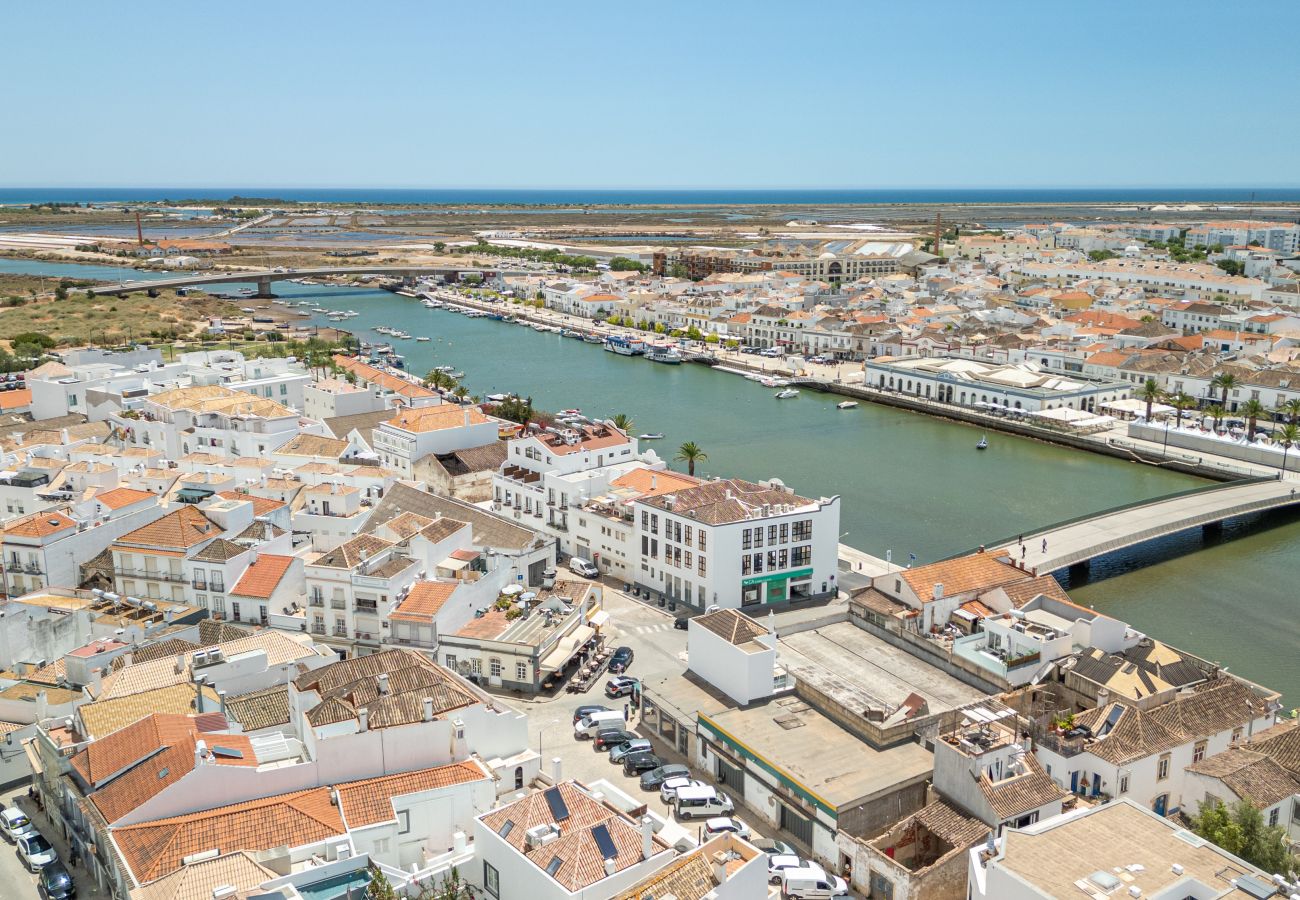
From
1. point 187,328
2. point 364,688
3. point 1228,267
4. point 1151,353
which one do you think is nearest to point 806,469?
point 1151,353

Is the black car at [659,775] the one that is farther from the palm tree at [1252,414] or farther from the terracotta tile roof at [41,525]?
the palm tree at [1252,414]

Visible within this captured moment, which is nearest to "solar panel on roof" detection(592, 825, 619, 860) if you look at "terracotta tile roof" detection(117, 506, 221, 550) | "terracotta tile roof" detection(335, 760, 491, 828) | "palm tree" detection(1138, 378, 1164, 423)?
"terracotta tile roof" detection(335, 760, 491, 828)

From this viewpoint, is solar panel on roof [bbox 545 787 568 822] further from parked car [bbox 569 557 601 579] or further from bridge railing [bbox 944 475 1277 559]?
bridge railing [bbox 944 475 1277 559]

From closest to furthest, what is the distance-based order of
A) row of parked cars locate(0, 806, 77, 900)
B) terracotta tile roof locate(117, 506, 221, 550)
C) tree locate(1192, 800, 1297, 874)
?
tree locate(1192, 800, 1297, 874), row of parked cars locate(0, 806, 77, 900), terracotta tile roof locate(117, 506, 221, 550)

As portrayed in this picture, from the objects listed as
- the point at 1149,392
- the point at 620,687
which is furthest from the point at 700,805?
the point at 1149,392

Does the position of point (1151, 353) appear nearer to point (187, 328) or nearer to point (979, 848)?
point (979, 848)

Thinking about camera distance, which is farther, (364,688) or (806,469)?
(806,469)
